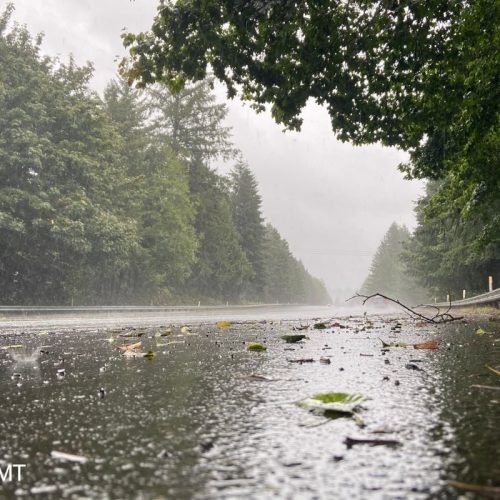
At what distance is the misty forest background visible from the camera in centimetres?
2544

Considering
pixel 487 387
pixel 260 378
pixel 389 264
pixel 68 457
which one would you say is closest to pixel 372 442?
pixel 68 457

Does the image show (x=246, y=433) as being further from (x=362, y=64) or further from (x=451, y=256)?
(x=451, y=256)

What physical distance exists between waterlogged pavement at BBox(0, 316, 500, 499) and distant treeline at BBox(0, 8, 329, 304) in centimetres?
2328

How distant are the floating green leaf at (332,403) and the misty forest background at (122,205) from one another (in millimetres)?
10624

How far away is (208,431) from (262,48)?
8.06 m

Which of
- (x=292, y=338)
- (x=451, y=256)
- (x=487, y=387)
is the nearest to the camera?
(x=487, y=387)

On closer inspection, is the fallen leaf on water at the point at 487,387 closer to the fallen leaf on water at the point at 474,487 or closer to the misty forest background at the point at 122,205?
the fallen leaf on water at the point at 474,487

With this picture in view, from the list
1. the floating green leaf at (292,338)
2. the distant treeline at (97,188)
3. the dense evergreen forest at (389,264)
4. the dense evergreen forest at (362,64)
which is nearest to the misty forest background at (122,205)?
the distant treeline at (97,188)

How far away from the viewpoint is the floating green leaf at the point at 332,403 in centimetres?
208

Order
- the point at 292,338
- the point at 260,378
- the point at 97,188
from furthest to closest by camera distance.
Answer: the point at 97,188, the point at 292,338, the point at 260,378

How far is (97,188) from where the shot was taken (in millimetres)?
31750

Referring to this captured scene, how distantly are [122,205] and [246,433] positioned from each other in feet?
117

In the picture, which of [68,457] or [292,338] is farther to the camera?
[292,338]

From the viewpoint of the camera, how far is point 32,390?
111 inches
